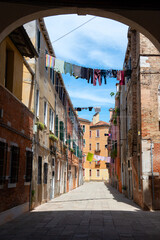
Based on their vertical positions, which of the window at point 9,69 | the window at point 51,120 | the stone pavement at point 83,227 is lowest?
the stone pavement at point 83,227

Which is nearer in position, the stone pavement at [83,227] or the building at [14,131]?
the stone pavement at [83,227]

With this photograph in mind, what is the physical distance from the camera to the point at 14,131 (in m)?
10.6

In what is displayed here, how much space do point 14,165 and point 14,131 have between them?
1.17 metres

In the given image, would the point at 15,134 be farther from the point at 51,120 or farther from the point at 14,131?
the point at 51,120

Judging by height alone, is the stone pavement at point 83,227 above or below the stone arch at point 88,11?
below

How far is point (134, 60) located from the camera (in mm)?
15742

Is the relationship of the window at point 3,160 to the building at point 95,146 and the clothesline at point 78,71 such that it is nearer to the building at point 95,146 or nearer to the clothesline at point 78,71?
the clothesline at point 78,71

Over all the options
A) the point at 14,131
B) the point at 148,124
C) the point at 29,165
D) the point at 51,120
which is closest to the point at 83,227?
the point at 14,131

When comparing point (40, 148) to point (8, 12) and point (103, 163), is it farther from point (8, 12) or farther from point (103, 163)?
point (103, 163)

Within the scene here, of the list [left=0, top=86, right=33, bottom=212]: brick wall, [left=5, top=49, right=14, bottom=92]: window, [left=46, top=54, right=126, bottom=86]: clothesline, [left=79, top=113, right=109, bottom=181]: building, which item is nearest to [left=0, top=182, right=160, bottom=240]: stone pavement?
[left=0, top=86, right=33, bottom=212]: brick wall

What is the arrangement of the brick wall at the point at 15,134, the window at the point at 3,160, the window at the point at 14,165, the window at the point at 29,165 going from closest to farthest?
1. the window at the point at 3,160
2. the brick wall at the point at 15,134
3. the window at the point at 14,165
4. the window at the point at 29,165

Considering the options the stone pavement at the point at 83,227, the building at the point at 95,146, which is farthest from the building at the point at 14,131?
the building at the point at 95,146

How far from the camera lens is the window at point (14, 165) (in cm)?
1047

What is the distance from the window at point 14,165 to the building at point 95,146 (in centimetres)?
4573
